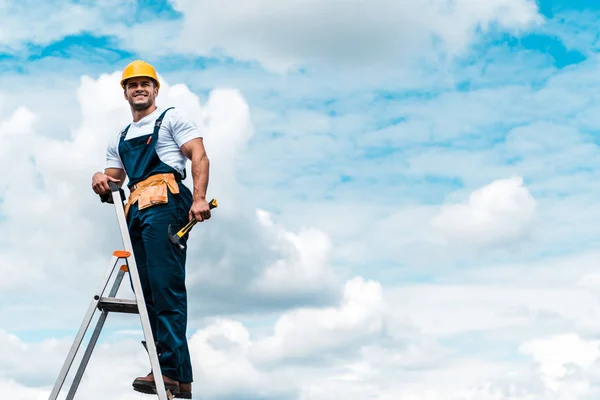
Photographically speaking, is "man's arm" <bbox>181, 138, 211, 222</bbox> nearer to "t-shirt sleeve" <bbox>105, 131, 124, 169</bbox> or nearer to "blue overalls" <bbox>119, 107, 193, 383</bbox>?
"blue overalls" <bbox>119, 107, 193, 383</bbox>

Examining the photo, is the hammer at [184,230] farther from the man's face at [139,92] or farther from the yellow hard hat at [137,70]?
the yellow hard hat at [137,70]

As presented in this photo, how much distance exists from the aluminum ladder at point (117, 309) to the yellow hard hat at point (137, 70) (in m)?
1.14

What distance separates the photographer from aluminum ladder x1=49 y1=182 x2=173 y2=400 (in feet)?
23.4

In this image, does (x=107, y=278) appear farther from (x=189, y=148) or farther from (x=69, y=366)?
(x=189, y=148)

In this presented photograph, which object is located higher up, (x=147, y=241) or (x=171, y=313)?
(x=147, y=241)

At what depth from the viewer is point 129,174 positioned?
26.2 ft

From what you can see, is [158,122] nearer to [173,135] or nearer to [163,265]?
[173,135]

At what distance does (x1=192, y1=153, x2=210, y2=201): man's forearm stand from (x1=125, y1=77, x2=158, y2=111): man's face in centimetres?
87

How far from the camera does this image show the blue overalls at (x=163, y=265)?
7.41 metres

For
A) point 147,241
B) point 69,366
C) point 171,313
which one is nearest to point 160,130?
point 147,241

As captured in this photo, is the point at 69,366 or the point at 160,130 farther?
the point at 160,130

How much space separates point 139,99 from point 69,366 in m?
2.71

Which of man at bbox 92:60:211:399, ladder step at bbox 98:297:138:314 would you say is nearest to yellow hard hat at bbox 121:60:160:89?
man at bbox 92:60:211:399

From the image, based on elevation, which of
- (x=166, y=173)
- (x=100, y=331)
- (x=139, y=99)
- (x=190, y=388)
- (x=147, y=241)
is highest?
(x=139, y=99)
